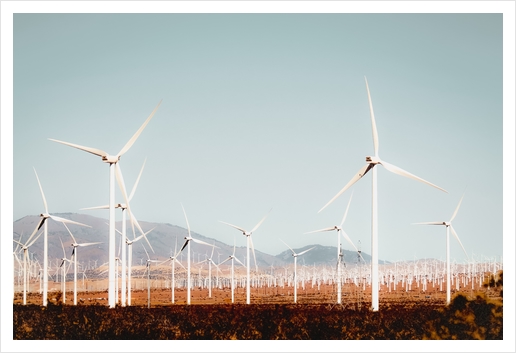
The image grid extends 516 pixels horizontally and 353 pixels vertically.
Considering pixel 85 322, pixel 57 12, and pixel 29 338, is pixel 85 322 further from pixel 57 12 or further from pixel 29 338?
pixel 57 12

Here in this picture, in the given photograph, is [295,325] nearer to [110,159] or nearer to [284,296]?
[110,159]

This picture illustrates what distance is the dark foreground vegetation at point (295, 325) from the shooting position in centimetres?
2727

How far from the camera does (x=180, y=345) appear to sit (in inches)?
1064

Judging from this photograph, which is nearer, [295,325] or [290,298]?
[295,325]

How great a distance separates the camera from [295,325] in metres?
28.0

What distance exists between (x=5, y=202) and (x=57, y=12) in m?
8.19

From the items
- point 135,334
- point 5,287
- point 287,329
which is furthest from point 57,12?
point 287,329

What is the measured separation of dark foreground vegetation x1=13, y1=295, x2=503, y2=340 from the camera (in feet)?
89.5

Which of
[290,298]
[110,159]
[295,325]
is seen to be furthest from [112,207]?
[290,298]

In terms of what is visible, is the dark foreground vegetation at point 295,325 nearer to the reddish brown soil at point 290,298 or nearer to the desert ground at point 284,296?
the desert ground at point 284,296

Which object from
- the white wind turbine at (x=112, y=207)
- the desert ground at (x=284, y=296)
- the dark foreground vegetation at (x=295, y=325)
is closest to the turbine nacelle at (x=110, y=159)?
the white wind turbine at (x=112, y=207)

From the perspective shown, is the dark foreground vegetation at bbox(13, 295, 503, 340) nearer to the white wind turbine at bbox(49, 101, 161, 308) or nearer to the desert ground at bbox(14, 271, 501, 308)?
the white wind turbine at bbox(49, 101, 161, 308)

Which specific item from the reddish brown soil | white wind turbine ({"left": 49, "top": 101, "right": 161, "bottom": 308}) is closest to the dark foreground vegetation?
white wind turbine ({"left": 49, "top": 101, "right": 161, "bottom": 308})

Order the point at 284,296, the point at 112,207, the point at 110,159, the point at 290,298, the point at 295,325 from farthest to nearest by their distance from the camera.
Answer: the point at 284,296 < the point at 290,298 < the point at 110,159 < the point at 112,207 < the point at 295,325
